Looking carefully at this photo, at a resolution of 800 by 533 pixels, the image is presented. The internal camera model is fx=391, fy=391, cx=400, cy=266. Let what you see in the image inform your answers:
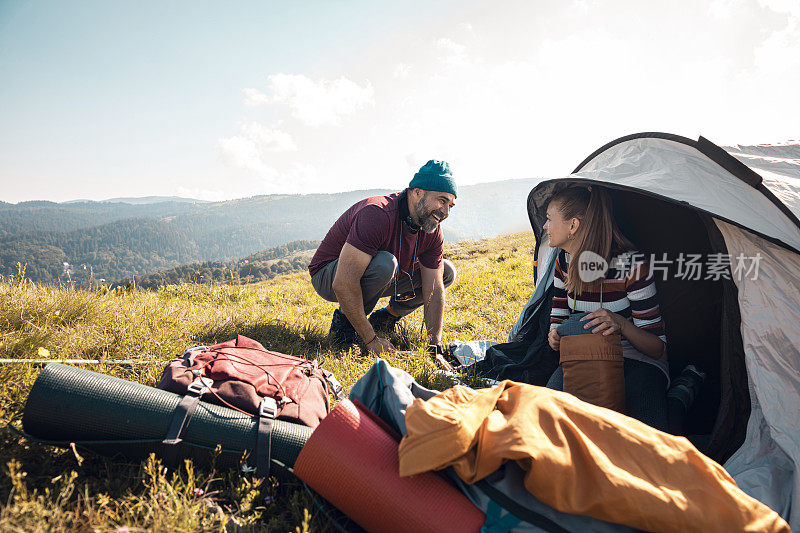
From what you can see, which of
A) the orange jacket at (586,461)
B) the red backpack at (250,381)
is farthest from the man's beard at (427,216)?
the orange jacket at (586,461)

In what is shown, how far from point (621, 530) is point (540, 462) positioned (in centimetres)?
44

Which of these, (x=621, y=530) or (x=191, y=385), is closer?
(x=621, y=530)

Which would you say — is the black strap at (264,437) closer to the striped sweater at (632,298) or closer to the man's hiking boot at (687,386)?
the striped sweater at (632,298)

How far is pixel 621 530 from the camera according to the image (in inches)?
62.7

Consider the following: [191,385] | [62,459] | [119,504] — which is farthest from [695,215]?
[62,459]

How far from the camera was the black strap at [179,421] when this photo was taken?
2076mm

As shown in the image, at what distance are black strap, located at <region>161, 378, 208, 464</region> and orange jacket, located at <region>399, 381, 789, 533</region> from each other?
1229mm

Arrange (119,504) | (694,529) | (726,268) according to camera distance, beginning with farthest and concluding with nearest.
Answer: (726,268)
(119,504)
(694,529)

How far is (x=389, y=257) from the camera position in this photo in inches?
169

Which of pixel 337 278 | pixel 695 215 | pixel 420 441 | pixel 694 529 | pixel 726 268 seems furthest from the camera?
pixel 337 278

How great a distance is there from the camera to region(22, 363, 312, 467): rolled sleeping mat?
6.64 ft

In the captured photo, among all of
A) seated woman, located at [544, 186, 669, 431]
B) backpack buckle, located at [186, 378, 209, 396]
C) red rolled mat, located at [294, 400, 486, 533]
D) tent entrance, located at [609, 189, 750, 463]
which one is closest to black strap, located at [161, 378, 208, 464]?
backpack buckle, located at [186, 378, 209, 396]

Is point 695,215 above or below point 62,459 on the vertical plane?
above

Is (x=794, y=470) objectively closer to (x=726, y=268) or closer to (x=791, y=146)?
(x=726, y=268)
